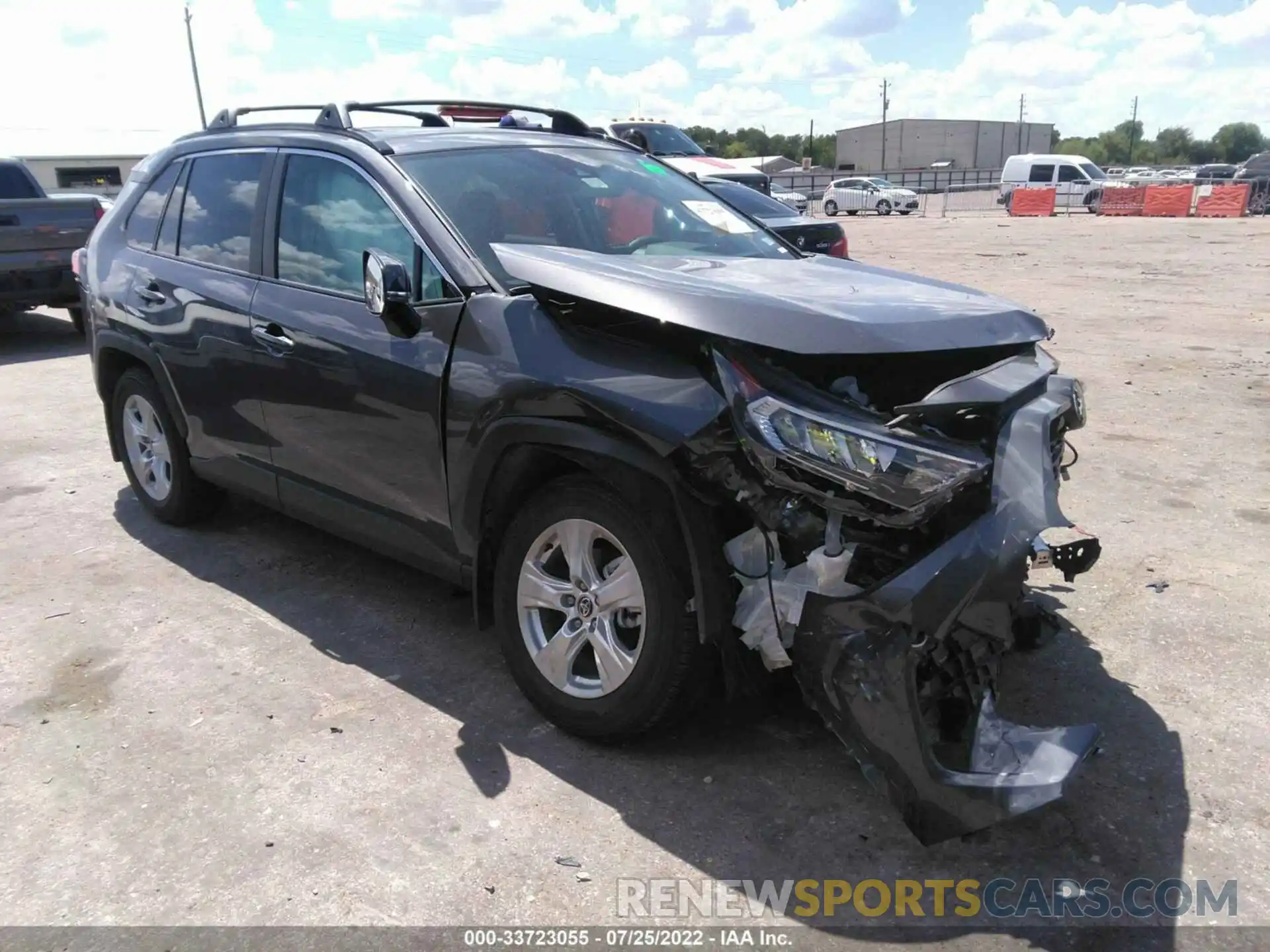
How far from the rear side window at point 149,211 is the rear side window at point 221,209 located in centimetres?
23

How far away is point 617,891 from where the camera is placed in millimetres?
2629

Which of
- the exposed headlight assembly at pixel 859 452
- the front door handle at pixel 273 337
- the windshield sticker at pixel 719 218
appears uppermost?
the windshield sticker at pixel 719 218

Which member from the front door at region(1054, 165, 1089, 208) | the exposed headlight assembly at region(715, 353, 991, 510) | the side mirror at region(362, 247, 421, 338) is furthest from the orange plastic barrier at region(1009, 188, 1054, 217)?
the exposed headlight assembly at region(715, 353, 991, 510)

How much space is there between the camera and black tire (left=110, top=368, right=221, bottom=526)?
16.4 feet

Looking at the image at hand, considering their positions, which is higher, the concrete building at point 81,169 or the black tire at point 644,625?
the concrete building at point 81,169

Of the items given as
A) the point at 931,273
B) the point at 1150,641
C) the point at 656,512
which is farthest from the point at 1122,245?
the point at 656,512

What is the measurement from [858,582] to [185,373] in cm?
339

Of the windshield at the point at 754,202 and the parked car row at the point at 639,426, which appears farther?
the windshield at the point at 754,202

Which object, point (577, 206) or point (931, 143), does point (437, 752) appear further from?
point (931, 143)

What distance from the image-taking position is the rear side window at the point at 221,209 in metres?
4.33

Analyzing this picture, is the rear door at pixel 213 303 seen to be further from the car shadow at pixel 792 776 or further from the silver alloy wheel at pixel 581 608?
the silver alloy wheel at pixel 581 608

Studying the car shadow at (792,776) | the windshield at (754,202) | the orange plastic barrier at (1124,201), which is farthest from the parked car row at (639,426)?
the orange plastic barrier at (1124,201)

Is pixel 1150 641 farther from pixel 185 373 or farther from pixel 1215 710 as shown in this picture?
pixel 185 373

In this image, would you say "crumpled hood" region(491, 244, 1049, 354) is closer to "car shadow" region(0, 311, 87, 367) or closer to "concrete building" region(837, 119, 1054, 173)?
"car shadow" region(0, 311, 87, 367)
